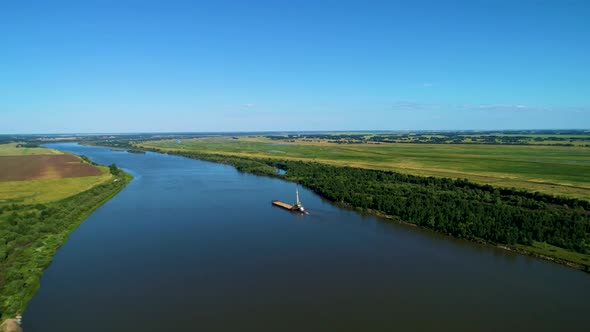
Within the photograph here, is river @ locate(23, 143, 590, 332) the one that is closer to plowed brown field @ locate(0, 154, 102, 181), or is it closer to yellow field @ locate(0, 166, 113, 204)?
yellow field @ locate(0, 166, 113, 204)

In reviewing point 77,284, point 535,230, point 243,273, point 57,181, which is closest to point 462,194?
point 535,230

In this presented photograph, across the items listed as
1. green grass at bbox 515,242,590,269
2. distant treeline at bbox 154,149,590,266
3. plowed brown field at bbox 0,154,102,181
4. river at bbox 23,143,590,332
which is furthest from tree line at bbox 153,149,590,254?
plowed brown field at bbox 0,154,102,181

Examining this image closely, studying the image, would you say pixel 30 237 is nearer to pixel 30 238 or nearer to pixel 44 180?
pixel 30 238

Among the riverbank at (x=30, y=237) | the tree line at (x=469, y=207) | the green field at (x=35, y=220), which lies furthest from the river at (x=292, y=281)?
the tree line at (x=469, y=207)

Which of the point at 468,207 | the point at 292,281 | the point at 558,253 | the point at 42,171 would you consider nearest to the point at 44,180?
the point at 42,171

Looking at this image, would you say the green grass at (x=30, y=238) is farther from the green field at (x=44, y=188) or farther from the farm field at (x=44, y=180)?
the farm field at (x=44, y=180)
